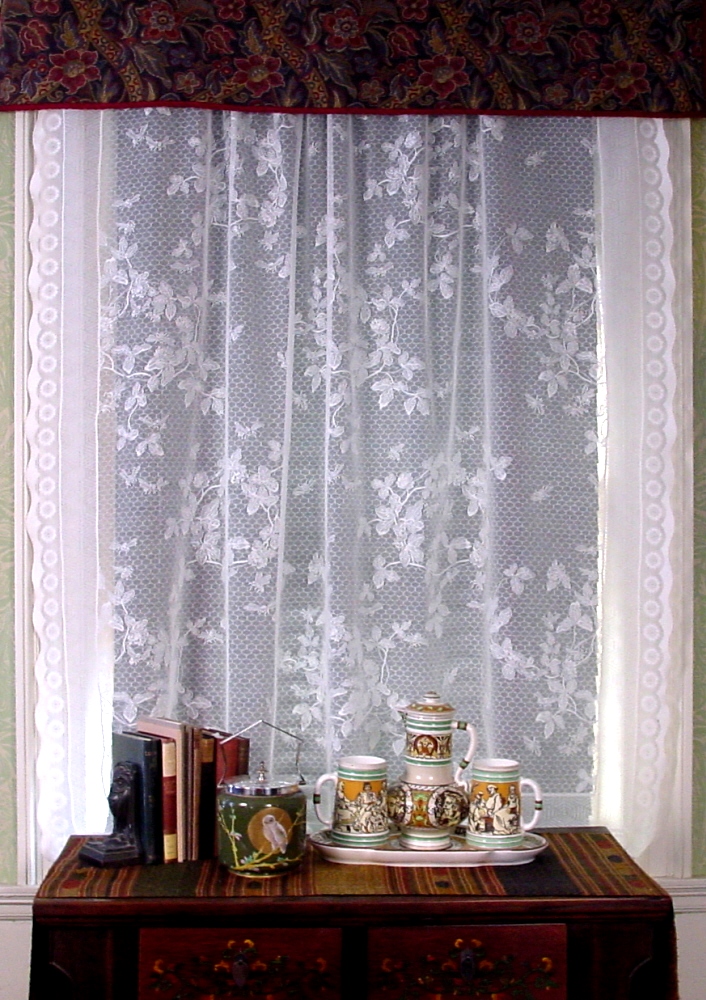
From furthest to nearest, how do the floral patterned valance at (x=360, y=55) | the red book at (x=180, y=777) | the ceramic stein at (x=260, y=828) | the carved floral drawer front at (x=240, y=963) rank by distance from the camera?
1. the floral patterned valance at (x=360, y=55)
2. the red book at (x=180, y=777)
3. the ceramic stein at (x=260, y=828)
4. the carved floral drawer front at (x=240, y=963)

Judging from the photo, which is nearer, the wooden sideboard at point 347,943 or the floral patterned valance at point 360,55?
the wooden sideboard at point 347,943

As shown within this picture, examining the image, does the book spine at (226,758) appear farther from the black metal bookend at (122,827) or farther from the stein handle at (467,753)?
the stein handle at (467,753)

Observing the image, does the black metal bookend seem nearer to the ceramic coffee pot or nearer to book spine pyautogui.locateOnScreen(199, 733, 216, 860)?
book spine pyautogui.locateOnScreen(199, 733, 216, 860)

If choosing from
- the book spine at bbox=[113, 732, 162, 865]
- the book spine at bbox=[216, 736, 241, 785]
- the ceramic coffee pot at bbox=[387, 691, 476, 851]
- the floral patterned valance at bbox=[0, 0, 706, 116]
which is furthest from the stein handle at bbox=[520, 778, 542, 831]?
the floral patterned valance at bbox=[0, 0, 706, 116]

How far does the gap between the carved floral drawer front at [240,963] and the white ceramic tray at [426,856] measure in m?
0.18

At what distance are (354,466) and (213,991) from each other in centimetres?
97

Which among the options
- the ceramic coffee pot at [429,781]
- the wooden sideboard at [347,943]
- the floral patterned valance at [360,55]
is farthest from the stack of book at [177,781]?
the floral patterned valance at [360,55]

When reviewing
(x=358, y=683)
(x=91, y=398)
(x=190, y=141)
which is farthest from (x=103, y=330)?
(x=358, y=683)

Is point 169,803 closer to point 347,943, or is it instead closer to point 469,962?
point 347,943

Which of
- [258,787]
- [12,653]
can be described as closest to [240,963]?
[258,787]

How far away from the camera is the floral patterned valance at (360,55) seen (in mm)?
2209

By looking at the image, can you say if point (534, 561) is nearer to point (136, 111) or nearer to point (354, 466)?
point (354, 466)

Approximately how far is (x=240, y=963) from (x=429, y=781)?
45 centimetres

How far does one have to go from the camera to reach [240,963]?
1.77 metres
